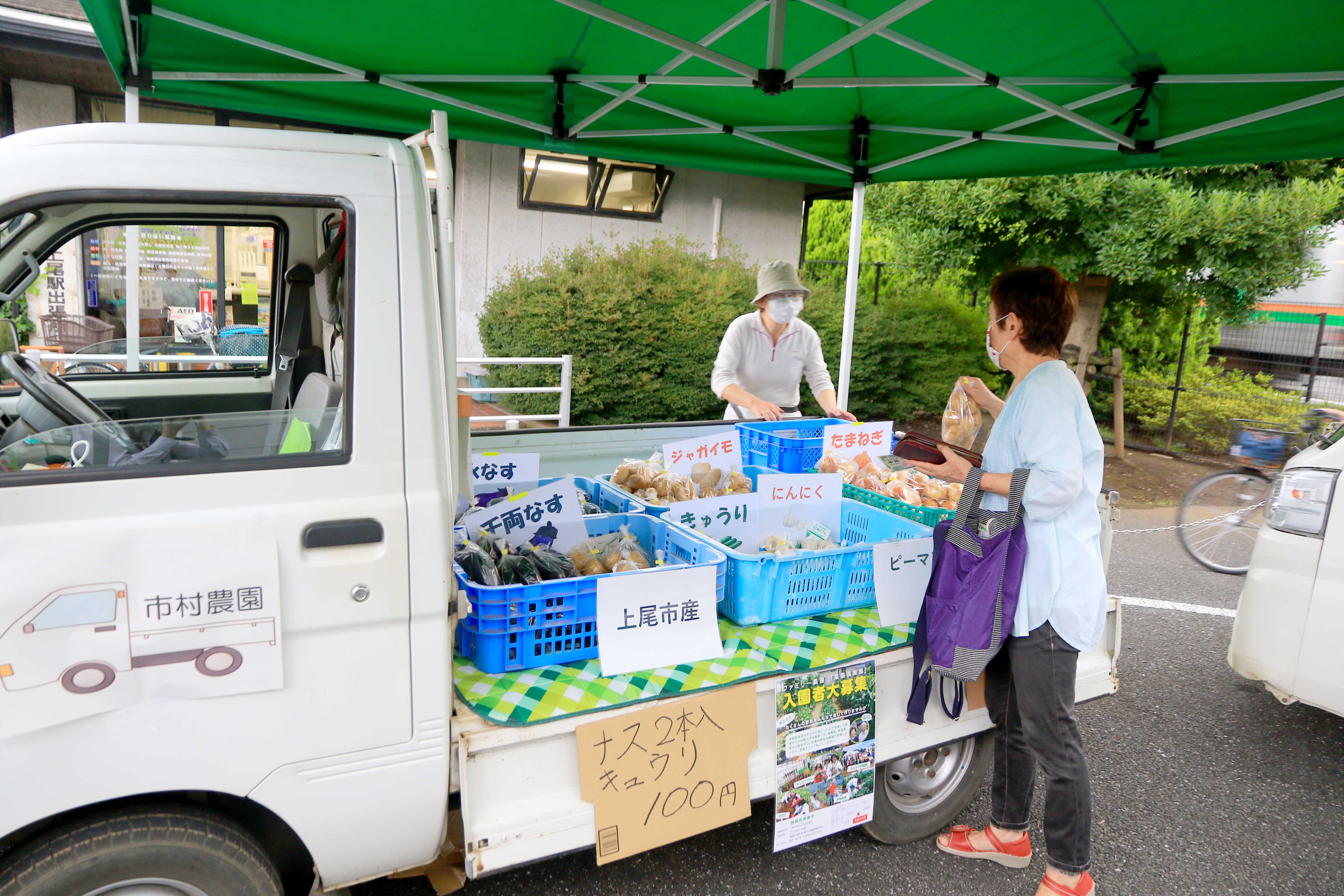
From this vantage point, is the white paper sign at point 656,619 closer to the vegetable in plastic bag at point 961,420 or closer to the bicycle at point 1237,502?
the vegetable in plastic bag at point 961,420

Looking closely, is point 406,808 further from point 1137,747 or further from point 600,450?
point 1137,747

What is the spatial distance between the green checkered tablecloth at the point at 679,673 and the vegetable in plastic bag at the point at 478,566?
0.21m

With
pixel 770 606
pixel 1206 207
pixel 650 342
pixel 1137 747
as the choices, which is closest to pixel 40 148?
pixel 770 606

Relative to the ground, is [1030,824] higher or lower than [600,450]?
lower

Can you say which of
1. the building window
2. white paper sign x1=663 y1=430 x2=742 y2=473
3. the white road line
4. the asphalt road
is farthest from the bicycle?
the building window

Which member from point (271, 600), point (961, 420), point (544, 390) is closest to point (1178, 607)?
point (961, 420)

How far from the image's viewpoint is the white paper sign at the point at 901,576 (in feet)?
8.41

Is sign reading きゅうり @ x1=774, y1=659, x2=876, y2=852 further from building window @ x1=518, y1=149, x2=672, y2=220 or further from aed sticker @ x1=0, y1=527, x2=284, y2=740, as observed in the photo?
building window @ x1=518, y1=149, x2=672, y2=220

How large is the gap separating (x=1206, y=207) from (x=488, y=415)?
789 cm

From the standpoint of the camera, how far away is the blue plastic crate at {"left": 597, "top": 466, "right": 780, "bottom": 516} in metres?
2.86

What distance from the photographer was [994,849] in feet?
9.12

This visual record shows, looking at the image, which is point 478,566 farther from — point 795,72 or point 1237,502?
point 1237,502

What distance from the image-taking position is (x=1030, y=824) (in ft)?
10.2

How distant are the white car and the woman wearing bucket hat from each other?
6.25 feet
